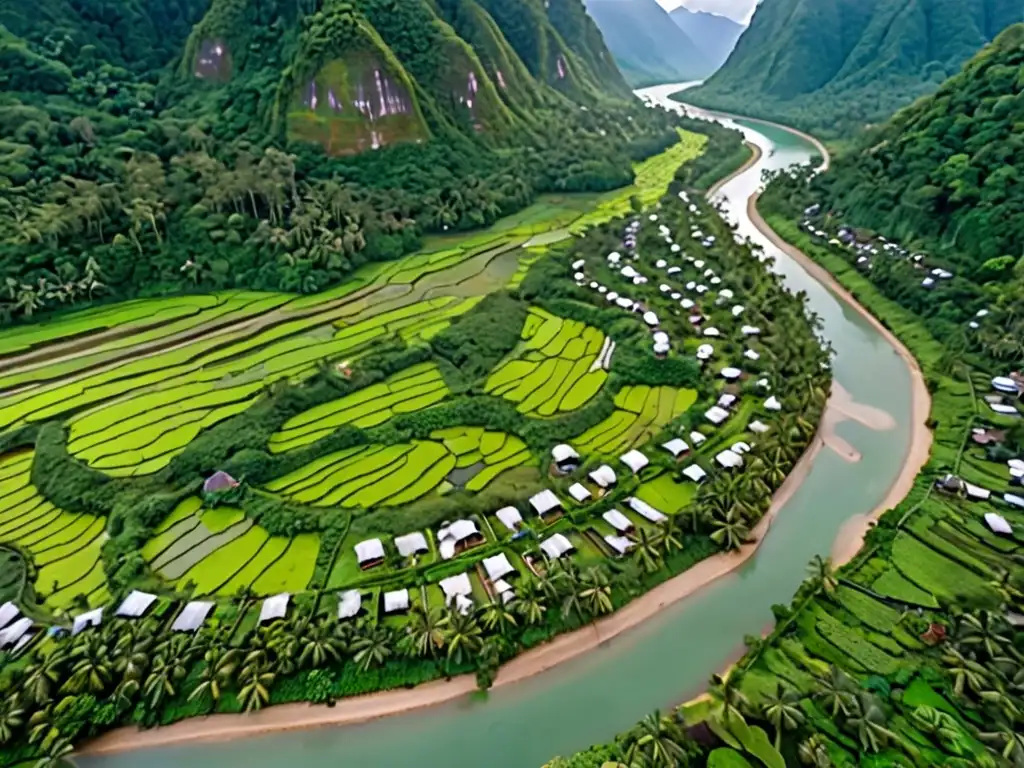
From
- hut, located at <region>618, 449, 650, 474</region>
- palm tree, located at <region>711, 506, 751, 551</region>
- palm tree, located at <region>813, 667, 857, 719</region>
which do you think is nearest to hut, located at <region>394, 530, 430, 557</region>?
hut, located at <region>618, 449, 650, 474</region>

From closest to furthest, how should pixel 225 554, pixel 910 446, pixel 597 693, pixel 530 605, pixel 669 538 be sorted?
pixel 597 693, pixel 530 605, pixel 669 538, pixel 225 554, pixel 910 446

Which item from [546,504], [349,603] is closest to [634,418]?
[546,504]

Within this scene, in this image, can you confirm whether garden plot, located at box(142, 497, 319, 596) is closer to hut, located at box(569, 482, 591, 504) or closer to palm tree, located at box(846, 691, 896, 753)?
hut, located at box(569, 482, 591, 504)

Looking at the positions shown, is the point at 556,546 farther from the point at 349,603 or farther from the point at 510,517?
the point at 349,603

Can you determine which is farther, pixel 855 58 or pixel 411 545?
pixel 855 58

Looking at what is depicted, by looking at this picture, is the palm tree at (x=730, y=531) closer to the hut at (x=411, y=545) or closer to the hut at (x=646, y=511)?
the hut at (x=646, y=511)

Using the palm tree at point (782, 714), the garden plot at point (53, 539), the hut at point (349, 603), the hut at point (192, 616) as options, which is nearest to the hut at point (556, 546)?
the hut at point (349, 603)
